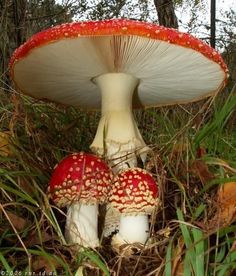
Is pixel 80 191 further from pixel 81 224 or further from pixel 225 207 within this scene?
pixel 225 207

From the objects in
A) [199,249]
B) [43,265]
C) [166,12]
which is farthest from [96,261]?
[166,12]

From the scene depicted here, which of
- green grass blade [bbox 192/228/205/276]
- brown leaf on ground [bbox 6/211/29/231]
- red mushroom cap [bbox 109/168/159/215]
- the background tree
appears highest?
the background tree

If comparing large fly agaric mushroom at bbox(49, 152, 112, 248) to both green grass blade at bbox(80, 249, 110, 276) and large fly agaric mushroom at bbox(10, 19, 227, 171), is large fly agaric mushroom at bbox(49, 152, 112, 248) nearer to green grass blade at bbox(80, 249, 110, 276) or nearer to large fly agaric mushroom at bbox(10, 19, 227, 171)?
green grass blade at bbox(80, 249, 110, 276)

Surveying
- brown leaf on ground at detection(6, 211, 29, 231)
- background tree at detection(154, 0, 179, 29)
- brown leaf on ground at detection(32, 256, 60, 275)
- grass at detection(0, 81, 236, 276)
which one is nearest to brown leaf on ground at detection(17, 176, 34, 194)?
grass at detection(0, 81, 236, 276)

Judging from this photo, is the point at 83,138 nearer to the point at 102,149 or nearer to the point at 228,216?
the point at 102,149

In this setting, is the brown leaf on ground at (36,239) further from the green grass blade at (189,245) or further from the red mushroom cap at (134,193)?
the green grass blade at (189,245)

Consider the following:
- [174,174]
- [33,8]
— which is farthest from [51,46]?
[33,8]

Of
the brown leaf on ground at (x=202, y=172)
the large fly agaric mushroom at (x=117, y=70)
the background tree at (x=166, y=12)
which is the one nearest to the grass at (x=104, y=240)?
the brown leaf on ground at (x=202, y=172)
